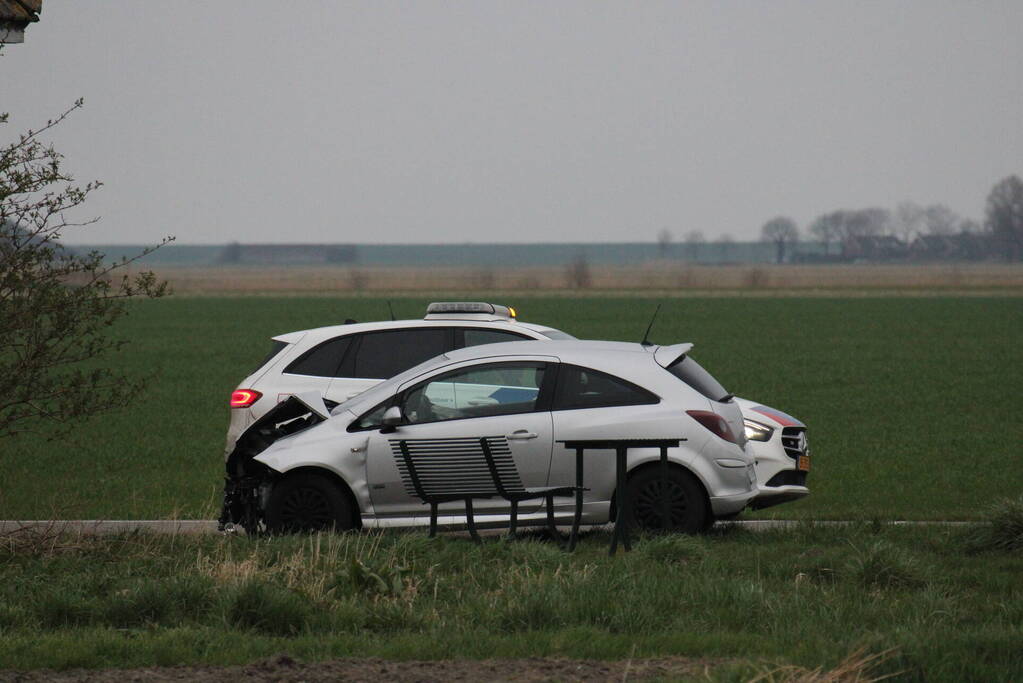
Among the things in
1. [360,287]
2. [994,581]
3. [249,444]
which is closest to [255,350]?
[249,444]

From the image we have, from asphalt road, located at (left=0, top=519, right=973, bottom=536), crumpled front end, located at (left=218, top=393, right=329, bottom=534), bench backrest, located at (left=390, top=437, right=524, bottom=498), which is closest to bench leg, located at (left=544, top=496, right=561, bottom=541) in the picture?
bench backrest, located at (left=390, top=437, right=524, bottom=498)

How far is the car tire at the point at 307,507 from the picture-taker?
34.4 feet

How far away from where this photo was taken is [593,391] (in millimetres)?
10781

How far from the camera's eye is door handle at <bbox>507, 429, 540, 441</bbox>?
34.4 feet

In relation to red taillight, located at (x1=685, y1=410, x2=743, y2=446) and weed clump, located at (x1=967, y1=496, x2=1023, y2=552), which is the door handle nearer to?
red taillight, located at (x1=685, y1=410, x2=743, y2=446)

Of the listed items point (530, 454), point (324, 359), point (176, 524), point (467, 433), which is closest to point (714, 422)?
point (530, 454)

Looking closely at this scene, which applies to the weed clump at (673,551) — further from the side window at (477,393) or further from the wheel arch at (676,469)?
the side window at (477,393)

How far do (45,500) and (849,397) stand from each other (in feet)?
54.0

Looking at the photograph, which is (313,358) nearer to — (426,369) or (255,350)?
(426,369)

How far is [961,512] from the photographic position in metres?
12.5

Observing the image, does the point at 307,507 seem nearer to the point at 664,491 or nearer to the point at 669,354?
the point at 664,491

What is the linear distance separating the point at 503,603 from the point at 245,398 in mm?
5528

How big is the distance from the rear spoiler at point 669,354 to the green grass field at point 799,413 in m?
2.05

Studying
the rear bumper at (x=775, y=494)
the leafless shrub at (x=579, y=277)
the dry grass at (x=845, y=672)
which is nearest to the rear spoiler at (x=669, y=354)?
the rear bumper at (x=775, y=494)
